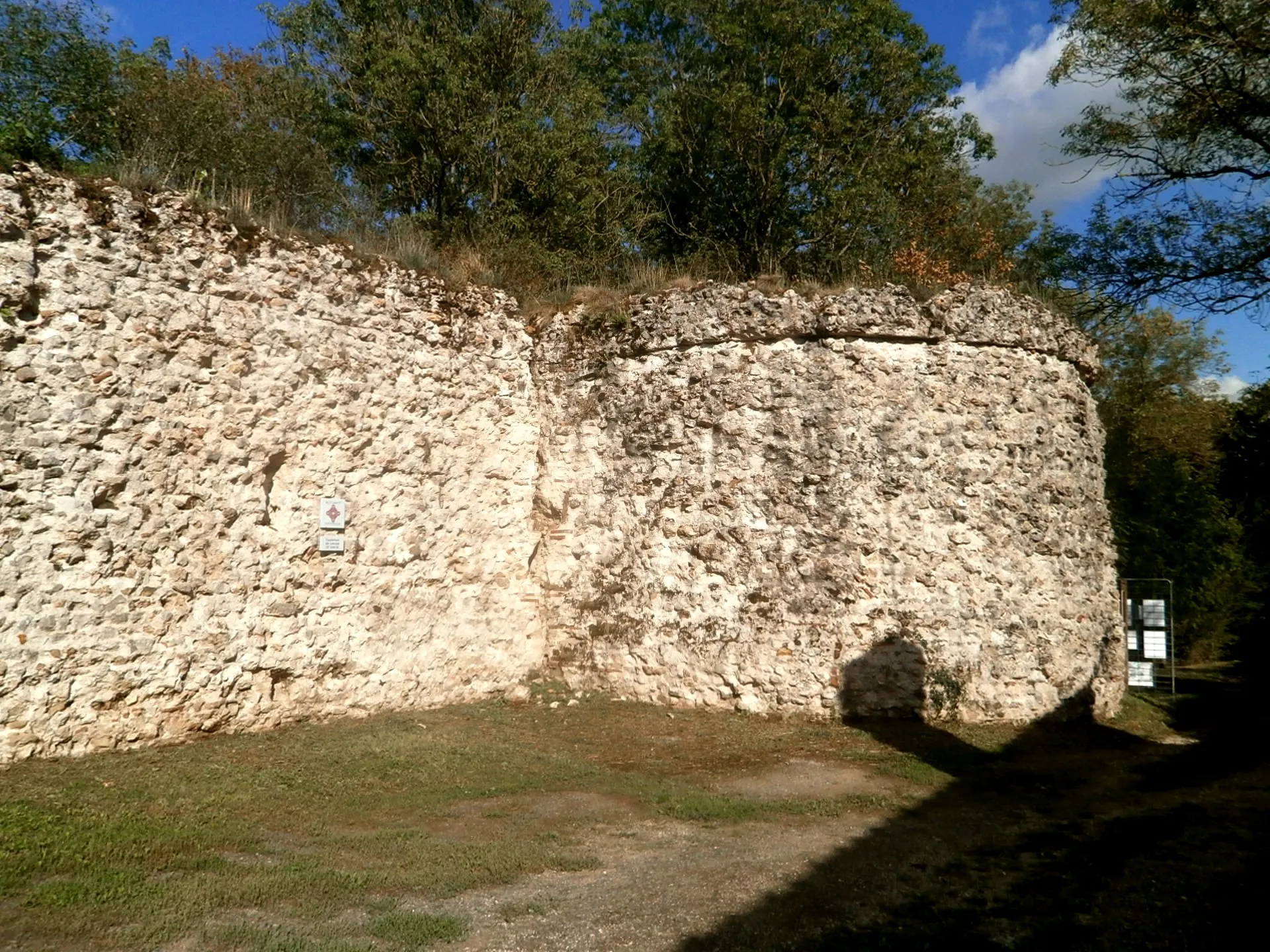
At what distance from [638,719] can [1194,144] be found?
371 inches

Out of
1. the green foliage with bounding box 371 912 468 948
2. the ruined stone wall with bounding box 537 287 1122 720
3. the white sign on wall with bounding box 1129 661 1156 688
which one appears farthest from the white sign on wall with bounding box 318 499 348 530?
the white sign on wall with bounding box 1129 661 1156 688

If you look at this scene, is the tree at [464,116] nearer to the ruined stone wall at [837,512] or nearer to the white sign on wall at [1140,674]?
the ruined stone wall at [837,512]

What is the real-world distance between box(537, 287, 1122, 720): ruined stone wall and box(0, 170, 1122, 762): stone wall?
0.10 feet

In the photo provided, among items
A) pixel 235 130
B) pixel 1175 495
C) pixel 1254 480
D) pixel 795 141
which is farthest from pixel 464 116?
pixel 1175 495

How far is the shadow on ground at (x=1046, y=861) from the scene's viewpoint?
4.64m

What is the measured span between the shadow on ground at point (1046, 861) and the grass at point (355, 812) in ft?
1.68

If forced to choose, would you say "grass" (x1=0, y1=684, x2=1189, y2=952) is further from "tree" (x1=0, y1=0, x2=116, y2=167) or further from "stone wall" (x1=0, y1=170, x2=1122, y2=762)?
"tree" (x1=0, y1=0, x2=116, y2=167)

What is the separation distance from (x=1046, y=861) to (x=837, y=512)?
4047 millimetres

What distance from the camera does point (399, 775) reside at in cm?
715

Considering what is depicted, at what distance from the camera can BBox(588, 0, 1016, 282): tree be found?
1833 cm

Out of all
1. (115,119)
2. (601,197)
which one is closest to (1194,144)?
(601,197)

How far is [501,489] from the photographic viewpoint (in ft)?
32.9

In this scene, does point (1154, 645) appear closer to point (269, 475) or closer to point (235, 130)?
point (269, 475)

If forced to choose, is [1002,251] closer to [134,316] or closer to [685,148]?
[685,148]
